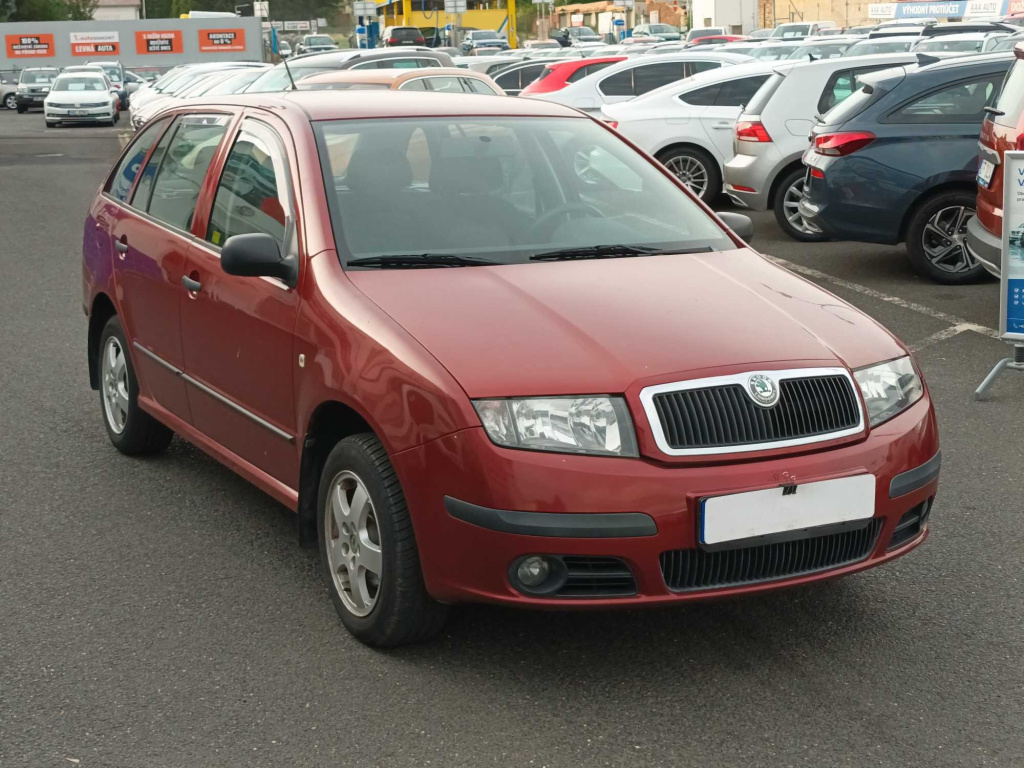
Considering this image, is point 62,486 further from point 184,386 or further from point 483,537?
point 483,537

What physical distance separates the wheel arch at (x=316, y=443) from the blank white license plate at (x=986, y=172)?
518cm

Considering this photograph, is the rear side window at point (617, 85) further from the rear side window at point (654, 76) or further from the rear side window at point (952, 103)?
the rear side window at point (952, 103)

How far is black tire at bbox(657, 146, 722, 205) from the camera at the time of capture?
14.6 metres

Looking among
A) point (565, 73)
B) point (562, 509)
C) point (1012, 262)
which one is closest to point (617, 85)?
point (565, 73)

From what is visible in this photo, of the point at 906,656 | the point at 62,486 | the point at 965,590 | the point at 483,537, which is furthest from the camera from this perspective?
the point at 62,486

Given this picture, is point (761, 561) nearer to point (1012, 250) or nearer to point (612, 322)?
point (612, 322)

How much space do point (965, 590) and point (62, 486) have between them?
11.5 ft

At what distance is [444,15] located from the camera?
3273 inches

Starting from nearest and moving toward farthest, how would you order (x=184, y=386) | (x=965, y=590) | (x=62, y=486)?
(x=965, y=590), (x=184, y=386), (x=62, y=486)

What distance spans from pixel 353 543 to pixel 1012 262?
423 cm

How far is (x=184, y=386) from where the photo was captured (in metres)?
5.11

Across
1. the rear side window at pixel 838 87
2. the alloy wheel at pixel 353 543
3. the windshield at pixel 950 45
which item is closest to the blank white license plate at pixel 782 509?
the alloy wheel at pixel 353 543

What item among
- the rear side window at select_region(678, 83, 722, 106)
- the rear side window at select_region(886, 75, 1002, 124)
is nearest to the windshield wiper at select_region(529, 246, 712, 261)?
the rear side window at select_region(886, 75, 1002, 124)

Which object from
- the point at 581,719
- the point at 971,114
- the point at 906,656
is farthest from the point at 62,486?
the point at 971,114
